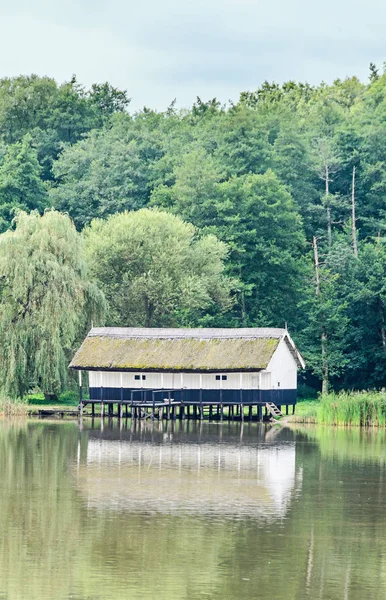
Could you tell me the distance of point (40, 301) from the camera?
61406 millimetres

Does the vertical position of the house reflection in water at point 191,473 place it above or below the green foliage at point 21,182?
below

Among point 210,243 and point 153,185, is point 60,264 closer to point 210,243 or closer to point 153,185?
point 210,243

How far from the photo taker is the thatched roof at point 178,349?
59375 mm

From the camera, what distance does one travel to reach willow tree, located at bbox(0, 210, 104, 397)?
60.0 m

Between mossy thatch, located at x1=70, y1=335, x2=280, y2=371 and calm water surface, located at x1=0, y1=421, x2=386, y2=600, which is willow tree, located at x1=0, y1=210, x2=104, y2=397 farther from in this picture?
calm water surface, located at x1=0, y1=421, x2=386, y2=600

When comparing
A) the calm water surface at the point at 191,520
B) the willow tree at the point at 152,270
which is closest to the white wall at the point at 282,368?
the willow tree at the point at 152,270

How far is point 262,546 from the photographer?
26.5 meters

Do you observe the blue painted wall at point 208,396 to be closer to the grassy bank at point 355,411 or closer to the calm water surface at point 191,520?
the grassy bank at point 355,411

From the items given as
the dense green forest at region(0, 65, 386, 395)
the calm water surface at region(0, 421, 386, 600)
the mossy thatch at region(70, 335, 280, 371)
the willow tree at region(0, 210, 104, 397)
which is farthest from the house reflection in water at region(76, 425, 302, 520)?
the dense green forest at region(0, 65, 386, 395)

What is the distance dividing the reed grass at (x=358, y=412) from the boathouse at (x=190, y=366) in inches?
190

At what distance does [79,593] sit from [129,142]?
7579cm

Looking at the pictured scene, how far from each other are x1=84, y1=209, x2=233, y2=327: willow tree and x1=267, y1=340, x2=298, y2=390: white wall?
972 cm

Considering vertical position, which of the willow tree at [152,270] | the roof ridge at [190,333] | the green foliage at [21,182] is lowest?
the roof ridge at [190,333]

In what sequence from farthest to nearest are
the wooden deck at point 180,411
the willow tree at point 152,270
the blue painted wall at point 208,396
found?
the willow tree at point 152,270, the blue painted wall at point 208,396, the wooden deck at point 180,411
